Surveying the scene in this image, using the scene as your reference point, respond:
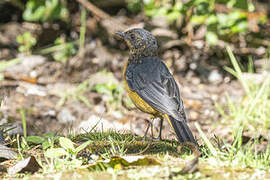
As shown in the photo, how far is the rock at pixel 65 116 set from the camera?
7.23 meters

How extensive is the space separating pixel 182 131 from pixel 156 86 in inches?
34.9

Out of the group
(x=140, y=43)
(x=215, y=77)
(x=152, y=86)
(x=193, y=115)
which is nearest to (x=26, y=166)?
(x=152, y=86)

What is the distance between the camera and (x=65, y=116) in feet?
24.0

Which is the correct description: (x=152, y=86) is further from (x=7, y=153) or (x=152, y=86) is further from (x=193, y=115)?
(x=193, y=115)

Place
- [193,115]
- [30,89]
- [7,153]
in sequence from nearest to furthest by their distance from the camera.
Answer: [7,153] → [193,115] → [30,89]

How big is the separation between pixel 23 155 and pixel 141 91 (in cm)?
159

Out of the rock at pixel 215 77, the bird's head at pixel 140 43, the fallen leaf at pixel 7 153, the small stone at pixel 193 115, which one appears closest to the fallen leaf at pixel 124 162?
the fallen leaf at pixel 7 153

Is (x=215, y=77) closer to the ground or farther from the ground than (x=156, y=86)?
farther from the ground

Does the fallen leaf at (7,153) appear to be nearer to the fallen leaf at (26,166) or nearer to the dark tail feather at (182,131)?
the fallen leaf at (26,166)

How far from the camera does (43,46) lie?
9273 mm

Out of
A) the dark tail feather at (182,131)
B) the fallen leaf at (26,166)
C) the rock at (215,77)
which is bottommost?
the fallen leaf at (26,166)

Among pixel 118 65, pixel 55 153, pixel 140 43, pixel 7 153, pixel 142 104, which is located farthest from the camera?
pixel 118 65

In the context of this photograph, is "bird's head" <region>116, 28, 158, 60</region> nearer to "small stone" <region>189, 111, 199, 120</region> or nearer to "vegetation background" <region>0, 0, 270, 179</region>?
"vegetation background" <region>0, 0, 270, 179</region>

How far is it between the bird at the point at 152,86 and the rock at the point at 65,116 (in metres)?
2.04
